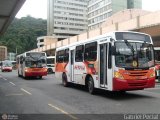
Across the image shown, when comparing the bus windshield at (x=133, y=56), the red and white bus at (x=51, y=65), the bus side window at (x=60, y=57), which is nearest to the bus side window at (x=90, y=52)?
the bus windshield at (x=133, y=56)

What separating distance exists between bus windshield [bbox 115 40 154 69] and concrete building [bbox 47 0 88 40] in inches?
5188

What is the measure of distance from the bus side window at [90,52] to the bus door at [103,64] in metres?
0.72

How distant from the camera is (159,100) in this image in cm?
1260

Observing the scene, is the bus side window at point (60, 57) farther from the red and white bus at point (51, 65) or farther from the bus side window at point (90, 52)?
the red and white bus at point (51, 65)

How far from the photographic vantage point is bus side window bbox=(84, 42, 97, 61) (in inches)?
594

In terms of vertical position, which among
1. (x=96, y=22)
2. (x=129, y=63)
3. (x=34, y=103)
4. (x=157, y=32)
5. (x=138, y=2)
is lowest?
(x=34, y=103)

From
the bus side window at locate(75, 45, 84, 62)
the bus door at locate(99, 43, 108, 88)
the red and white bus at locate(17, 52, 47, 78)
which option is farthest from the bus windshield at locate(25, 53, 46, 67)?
the bus door at locate(99, 43, 108, 88)

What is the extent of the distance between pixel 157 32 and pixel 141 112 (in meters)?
23.6

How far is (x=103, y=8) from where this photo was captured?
133375mm

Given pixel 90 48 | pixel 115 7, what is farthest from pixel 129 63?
pixel 115 7

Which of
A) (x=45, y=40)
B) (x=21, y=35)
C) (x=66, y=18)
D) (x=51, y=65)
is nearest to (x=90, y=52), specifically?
(x=51, y=65)

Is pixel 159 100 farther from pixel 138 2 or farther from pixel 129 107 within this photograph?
pixel 138 2

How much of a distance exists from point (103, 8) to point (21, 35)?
49.4 m

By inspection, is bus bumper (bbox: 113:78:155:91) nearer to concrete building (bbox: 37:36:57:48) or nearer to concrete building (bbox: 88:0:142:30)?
concrete building (bbox: 37:36:57:48)
